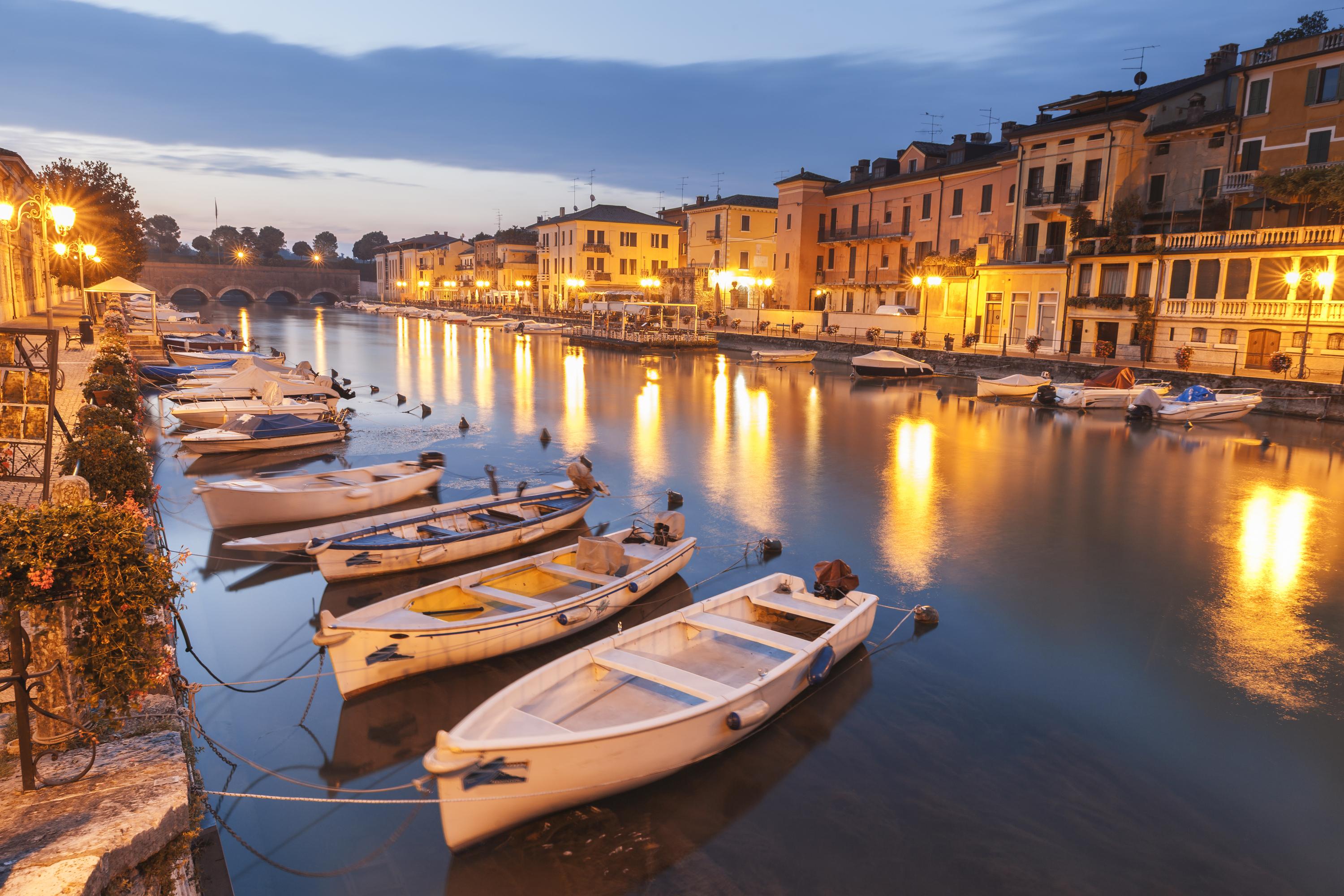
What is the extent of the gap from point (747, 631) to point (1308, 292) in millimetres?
33884

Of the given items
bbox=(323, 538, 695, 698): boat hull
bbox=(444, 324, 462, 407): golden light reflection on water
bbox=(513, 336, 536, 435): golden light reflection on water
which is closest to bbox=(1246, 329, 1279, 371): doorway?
bbox=(513, 336, 536, 435): golden light reflection on water

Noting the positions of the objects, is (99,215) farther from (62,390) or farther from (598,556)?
(598,556)

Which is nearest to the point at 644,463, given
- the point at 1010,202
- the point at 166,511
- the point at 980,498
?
the point at 980,498

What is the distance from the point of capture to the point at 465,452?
2262 cm

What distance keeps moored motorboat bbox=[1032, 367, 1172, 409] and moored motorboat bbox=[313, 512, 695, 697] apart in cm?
2532

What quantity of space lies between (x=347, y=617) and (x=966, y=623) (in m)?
8.10

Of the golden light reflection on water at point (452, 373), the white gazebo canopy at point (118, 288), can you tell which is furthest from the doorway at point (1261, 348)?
the white gazebo canopy at point (118, 288)

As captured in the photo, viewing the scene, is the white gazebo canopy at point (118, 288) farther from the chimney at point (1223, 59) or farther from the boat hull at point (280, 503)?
the chimney at point (1223, 59)

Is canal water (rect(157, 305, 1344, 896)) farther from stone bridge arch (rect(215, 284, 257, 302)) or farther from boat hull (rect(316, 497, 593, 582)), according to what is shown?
stone bridge arch (rect(215, 284, 257, 302))

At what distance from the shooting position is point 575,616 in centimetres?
1017

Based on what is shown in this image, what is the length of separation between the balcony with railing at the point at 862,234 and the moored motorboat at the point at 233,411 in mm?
40972

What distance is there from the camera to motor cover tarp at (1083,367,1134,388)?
3216 cm

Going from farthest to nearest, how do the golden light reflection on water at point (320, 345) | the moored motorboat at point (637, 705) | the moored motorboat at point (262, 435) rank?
the golden light reflection on water at point (320, 345) < the moored motorboat at point (262, 435) < the moored motorboat at point (637, 705)

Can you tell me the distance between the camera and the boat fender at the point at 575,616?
997 centimetres
